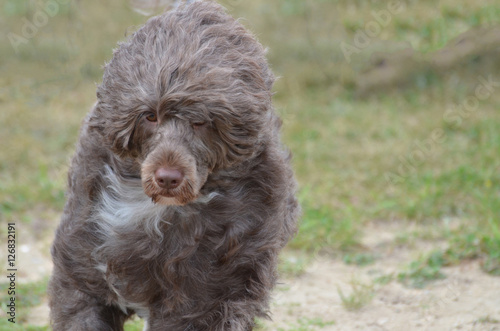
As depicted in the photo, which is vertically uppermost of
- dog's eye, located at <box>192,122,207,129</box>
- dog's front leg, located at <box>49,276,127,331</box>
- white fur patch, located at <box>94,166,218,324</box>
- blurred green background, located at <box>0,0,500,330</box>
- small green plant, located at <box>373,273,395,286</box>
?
blurred green background, located at <box>0,0,500,330</box>

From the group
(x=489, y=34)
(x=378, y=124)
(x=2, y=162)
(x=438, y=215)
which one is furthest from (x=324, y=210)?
(x=489, y=34)

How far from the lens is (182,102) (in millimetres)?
3234

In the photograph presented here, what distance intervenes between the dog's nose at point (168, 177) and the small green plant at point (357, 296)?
249cm

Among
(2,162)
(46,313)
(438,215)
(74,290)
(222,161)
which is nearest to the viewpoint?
(222,161)

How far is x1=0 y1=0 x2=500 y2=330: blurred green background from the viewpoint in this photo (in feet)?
22.4

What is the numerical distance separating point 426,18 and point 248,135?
8.40 m

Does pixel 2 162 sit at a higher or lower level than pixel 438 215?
higher

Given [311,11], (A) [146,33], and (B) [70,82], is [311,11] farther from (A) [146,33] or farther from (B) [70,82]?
(A) [146,33]

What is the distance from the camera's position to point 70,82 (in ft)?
34.7

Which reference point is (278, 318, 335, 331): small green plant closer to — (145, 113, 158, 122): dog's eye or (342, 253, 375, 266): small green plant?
(342, 253, 375, 266): small green plant

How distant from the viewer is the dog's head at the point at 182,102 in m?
3.23

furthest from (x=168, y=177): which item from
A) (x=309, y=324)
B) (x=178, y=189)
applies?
(x=309, y=324)

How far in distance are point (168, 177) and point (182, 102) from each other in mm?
328

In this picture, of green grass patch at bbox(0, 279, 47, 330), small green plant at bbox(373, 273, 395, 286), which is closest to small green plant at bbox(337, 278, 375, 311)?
small green plant at bbox(373, 273, 395, 286)
